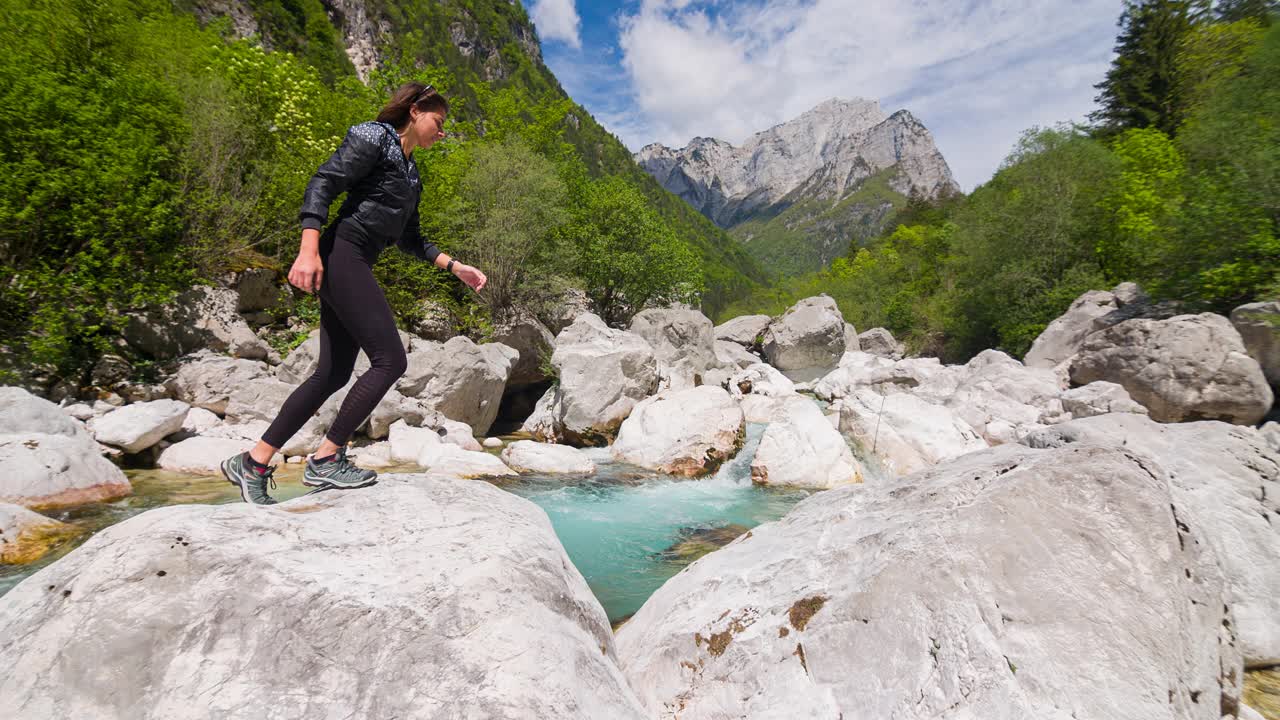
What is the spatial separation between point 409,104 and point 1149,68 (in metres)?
42.2

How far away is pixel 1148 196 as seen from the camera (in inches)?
845

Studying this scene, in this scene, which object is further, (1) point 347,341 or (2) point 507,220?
(2) point 507,220

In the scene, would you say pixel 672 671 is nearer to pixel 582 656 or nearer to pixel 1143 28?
pixel 582 656

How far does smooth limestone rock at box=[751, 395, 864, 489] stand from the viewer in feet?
32.1

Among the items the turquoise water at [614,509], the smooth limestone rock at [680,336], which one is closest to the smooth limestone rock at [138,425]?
the turquoise water at [614,509]

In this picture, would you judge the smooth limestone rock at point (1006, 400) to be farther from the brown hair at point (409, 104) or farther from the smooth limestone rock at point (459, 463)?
the brown hair at point (409, 104)

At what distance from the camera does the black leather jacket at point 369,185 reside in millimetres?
2727

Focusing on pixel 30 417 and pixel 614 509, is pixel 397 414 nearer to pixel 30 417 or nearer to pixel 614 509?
pixel 30 417

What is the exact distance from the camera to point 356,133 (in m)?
2.87

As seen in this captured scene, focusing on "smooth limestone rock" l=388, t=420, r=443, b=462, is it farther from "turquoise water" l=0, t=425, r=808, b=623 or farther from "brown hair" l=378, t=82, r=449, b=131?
"brown hair" l=378, t=82, r=449, b=131

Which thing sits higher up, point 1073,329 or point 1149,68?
point 1149,68

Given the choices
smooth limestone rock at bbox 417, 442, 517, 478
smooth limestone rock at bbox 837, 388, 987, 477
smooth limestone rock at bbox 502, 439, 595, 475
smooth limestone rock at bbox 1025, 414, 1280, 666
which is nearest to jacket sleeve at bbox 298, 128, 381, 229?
smooth limestone rock at bbox 1025, 414, 1280, 666

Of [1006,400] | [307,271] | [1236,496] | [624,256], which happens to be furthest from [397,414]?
[624,256]

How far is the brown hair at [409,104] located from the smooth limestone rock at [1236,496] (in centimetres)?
423
